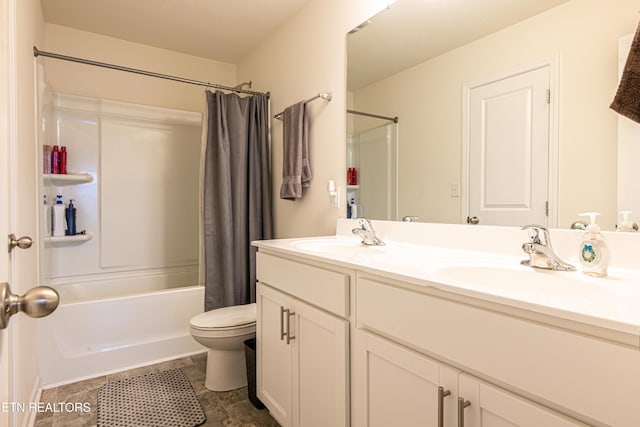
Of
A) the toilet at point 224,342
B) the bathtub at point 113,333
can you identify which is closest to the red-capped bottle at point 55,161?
the bathtub at point 113,333

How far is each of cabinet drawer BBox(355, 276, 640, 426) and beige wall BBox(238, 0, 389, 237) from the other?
1.15 meters

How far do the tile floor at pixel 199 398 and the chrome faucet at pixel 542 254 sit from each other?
1.37 meters

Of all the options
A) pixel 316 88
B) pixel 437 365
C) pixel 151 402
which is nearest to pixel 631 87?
pixel 437 365

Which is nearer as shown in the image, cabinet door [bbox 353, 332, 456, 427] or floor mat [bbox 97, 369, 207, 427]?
cabinet door [bbox 353, 332, 456, 427]

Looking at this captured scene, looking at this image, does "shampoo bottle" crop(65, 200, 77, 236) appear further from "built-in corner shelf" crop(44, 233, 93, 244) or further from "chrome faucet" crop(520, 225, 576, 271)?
A: "chrome faucet" crop(520, 225, 576, 271)

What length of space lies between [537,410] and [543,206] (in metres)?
0.71

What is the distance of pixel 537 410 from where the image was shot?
0.66 m

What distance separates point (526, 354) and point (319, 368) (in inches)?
29.9

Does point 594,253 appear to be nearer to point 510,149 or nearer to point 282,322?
point 510,149

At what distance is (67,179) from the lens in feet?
8.14

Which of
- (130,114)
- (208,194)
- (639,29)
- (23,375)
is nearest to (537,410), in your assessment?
(639,29)

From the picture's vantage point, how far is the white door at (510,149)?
1163 millimetres

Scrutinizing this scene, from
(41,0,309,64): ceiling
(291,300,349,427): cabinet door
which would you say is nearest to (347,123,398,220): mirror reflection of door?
(291,300,349,427): cabinet door

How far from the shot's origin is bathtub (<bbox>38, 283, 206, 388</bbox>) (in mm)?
2057
